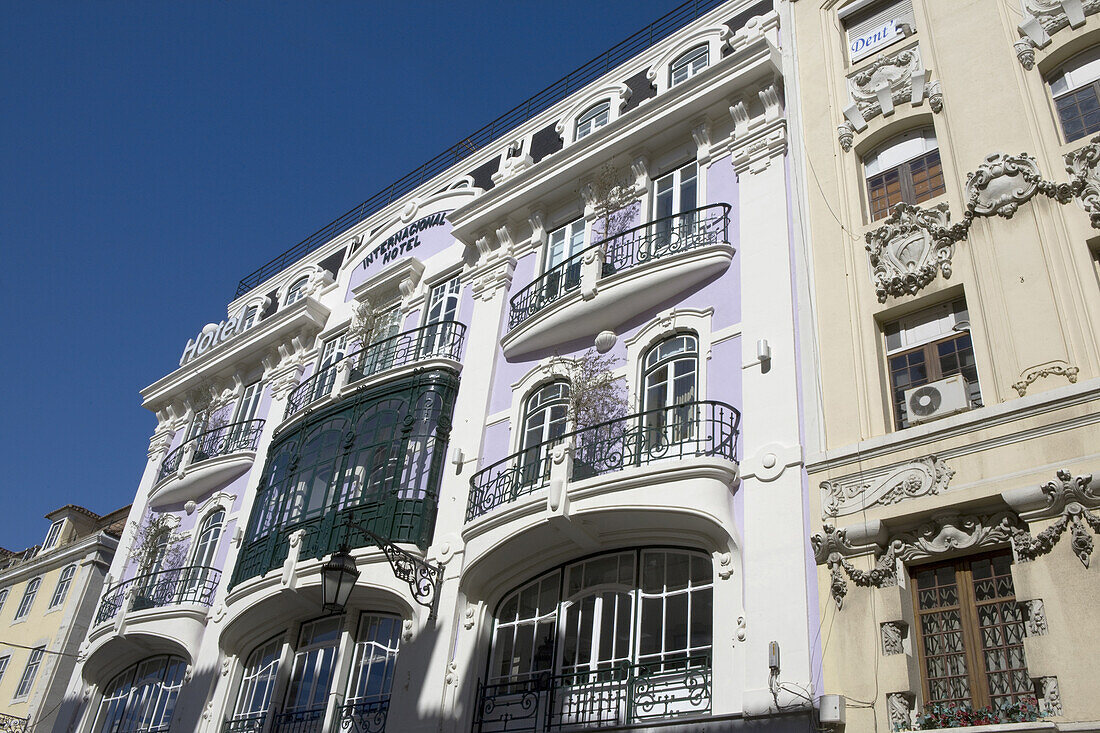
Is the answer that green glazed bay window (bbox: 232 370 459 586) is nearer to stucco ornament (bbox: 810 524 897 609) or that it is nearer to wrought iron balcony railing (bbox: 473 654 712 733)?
wrought iron balcony railing (bbox: 473 654 712 733)

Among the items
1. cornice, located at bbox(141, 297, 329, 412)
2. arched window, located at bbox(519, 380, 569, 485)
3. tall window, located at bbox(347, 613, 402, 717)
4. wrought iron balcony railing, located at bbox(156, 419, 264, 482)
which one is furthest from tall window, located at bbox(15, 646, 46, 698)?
arched window, located at bbox(519, 380, 569, 485)

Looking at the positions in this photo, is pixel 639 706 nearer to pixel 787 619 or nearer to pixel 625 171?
pixel 787 619

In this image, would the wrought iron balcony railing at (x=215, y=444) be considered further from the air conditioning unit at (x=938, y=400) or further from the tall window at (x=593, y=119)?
the air conditioning unit at (x=938, y=400)

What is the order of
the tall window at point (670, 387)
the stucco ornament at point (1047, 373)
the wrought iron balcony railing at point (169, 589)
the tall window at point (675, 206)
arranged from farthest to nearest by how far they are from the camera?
the wrought iron balcony railing at point (169, 589) < the tall window at point (675, 206) < the tall window at point (670, 387) < the stucco ornament at point (1047, 373)

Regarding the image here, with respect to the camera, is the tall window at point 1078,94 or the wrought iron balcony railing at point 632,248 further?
the wrought iron balcony railing at point 632,248

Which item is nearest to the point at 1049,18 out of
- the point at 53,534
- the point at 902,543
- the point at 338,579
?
the point at 902,543

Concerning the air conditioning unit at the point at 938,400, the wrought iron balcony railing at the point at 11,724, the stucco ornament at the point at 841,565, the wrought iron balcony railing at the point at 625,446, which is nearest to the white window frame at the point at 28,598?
the wrought iron balcony railing at the point at 11,724

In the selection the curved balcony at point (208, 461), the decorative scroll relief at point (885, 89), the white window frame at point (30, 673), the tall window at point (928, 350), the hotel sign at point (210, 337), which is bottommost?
the white window frame at point (30, 673)

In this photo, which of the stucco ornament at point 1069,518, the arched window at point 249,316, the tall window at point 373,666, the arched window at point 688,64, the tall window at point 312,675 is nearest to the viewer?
the stucco ornament at point 1069,518

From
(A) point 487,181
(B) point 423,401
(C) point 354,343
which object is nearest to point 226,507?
(C) point 354,343

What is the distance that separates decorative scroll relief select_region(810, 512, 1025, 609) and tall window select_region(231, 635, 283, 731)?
11635 mm

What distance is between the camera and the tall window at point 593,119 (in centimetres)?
2073

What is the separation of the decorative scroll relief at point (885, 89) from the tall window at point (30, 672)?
83.5 feet

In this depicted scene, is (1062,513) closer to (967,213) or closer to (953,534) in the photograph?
(953,534)
